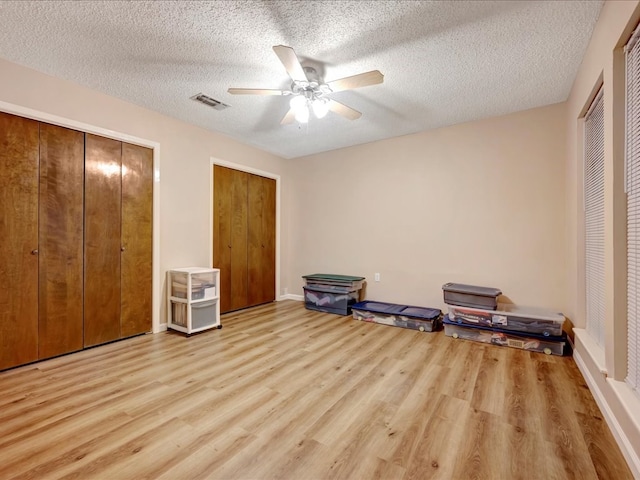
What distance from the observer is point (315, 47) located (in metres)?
2.20

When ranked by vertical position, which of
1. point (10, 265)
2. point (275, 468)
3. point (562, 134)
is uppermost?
point (562, 134)

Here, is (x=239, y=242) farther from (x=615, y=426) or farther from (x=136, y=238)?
(x=615, y=426)

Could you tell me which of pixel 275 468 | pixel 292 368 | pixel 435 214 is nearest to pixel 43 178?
pixel 292 368

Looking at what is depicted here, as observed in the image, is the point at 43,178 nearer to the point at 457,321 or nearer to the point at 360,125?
the point at 360,125

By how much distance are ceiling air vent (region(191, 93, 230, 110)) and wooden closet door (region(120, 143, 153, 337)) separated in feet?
2.84

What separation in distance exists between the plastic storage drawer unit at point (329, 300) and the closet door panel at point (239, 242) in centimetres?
98

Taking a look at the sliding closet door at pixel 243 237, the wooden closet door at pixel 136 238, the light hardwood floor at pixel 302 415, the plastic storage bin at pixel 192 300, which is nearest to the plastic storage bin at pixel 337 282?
the sliding closet door at pixel 243 237

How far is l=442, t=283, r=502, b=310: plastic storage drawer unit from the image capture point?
3.12 metres

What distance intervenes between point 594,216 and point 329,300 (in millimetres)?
3022

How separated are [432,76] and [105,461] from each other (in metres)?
3.41

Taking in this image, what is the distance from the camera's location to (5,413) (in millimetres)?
1814

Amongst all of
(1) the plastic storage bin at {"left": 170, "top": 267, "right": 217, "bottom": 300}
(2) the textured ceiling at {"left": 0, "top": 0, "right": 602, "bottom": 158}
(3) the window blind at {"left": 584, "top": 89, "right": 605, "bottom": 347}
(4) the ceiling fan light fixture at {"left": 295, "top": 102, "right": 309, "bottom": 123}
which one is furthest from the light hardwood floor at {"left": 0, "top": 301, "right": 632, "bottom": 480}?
(2) the textured ceiling at {"left": 0, "top": 0, "right": 602, "bottom": 158}

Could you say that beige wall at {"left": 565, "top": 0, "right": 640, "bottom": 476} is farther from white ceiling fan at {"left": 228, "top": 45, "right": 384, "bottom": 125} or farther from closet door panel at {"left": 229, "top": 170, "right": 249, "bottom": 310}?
closet door panel at {"left": 229, "top": 170, "right": 249, "bottom": 310}

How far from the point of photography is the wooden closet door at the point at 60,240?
2.57 m
